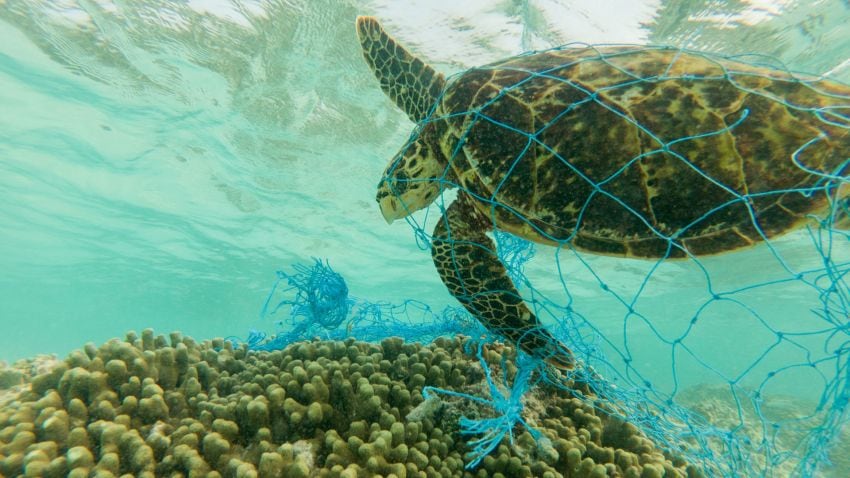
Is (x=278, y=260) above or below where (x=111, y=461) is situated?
above

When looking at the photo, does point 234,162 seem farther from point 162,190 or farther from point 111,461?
point 111,461

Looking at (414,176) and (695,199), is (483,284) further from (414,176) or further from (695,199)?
(695,199)

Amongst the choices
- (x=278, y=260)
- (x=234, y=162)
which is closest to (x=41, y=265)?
(x=278, y=260)

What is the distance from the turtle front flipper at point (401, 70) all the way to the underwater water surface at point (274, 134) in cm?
322

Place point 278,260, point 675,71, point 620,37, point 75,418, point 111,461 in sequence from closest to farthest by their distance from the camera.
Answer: point 111,461 < point 75,418 < point 675,71 < point 620,37 < point 278,260

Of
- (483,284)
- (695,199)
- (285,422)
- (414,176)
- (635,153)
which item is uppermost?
(414,176)

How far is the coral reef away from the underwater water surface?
0.77m

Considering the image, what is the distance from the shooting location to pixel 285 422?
249 cm

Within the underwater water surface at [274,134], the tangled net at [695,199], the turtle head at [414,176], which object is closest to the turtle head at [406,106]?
the turtle head at [414,176]

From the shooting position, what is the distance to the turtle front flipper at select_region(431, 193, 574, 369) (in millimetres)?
3016

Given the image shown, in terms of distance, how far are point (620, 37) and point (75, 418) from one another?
10.2m

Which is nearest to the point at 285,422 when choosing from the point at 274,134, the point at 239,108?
the point at 239,108

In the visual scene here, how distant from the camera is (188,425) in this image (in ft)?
7.98

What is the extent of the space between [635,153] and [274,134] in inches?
482
